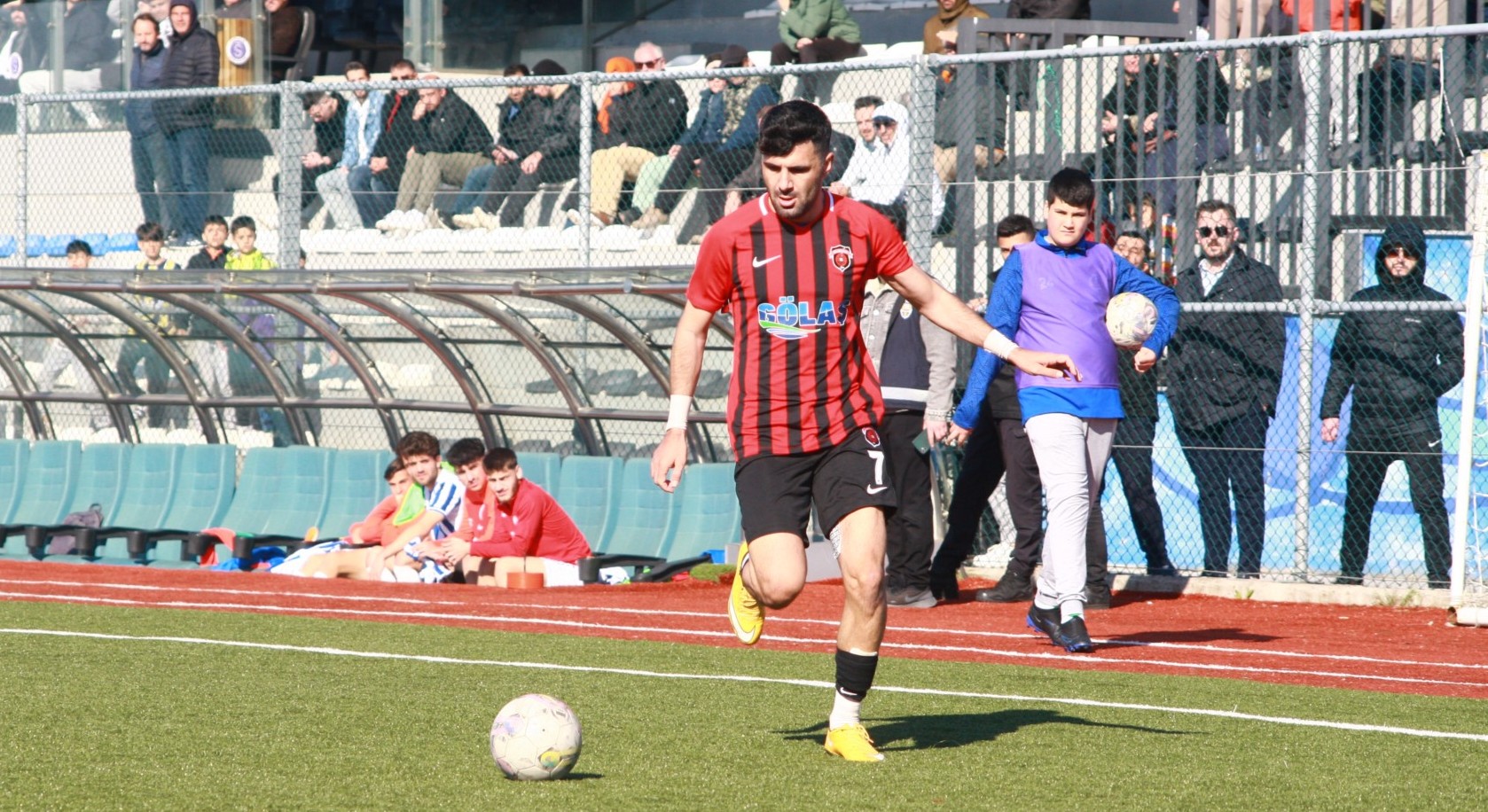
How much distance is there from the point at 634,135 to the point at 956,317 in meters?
7.96

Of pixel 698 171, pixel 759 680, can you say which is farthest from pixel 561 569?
pixel 759 680

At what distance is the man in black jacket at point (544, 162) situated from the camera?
45.5ft

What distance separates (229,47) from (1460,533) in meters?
13.1

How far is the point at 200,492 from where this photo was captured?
16297mm

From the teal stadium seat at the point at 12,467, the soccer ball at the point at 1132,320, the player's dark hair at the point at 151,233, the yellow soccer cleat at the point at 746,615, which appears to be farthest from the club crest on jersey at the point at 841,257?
the teal stadium seat at the point at 12,467

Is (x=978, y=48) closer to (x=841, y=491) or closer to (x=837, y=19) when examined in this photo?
(x=837, y=19)

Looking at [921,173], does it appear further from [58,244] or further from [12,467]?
[12,467]

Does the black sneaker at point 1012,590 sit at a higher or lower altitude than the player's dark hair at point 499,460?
lower

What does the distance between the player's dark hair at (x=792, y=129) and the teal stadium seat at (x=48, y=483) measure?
41.9 feet

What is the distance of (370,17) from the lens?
76.8ft

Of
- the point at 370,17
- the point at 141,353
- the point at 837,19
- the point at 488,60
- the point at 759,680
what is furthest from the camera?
the point at 370,17

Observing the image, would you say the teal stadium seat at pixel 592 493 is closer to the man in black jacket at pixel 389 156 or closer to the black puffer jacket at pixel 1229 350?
the man in black jacket at pixel 389 156

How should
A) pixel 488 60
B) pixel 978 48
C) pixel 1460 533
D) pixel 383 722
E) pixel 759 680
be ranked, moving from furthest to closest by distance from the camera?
pixel 488 60, pixel 978 48, pixel 1460 533, pixel 759 680, pixel 383 722

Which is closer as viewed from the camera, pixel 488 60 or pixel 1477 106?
pixel 1477 106
